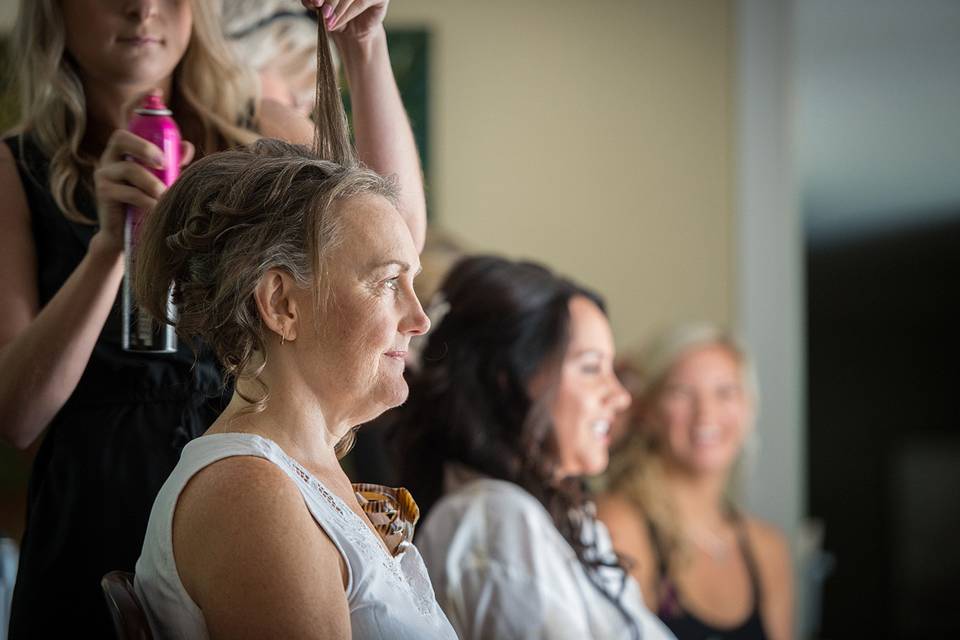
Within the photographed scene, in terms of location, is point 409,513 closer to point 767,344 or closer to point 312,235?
point 312,235

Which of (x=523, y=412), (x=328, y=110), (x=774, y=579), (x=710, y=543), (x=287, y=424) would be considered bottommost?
(x=774, y=579)

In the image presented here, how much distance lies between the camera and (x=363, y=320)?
2.75 ft

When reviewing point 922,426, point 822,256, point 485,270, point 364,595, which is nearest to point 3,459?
point 485,270

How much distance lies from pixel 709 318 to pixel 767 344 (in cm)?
16

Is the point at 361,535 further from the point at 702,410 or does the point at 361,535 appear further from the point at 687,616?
the point at 702,410

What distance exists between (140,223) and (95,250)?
1.7 inches

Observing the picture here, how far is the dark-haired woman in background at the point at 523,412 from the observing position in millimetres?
1519

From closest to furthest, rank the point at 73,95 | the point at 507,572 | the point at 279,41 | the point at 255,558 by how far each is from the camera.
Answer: the point at 255,558, the point at 73,95, the point at 507,572, the point at 279,41

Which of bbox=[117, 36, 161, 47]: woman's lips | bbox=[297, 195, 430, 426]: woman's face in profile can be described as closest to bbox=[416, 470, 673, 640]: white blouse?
bbox=[297, 195, 430, 426]: woman's face in profile

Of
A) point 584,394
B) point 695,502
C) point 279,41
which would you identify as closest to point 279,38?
point 279,41

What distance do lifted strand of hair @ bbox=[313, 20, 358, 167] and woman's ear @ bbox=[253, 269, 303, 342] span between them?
13 centimetres

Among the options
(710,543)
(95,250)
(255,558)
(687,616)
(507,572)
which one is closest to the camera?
(255,558)

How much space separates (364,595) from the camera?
0.81 metres

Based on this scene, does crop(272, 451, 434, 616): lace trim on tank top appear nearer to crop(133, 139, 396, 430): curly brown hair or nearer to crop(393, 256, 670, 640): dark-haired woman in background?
crop(133, 139, 396, 430): curly brown hair
